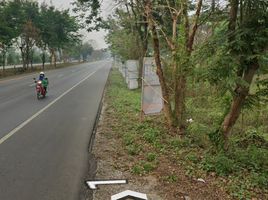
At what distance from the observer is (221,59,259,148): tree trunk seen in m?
5.48

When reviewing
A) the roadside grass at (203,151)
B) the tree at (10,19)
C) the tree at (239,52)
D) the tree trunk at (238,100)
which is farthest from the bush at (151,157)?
the tree at (10,19)

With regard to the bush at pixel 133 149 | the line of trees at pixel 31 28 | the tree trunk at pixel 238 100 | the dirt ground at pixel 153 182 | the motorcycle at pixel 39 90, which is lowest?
the dirt ground at pixel 153 182

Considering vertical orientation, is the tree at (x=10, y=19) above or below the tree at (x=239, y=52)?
above

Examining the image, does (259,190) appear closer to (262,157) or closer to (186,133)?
(262,157)

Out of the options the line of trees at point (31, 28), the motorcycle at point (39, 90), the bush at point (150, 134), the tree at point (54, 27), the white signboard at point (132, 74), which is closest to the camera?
the bush at point (150, 134)

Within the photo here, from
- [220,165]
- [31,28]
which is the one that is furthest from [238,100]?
[31,28]

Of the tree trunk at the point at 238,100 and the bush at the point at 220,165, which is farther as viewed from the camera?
the bush at the point at 220,165

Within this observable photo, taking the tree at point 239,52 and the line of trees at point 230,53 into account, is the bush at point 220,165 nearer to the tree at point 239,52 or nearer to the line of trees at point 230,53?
the line of trees at point 230,53

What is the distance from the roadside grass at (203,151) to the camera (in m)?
5.43

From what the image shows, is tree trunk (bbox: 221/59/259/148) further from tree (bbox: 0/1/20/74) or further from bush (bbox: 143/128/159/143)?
tree (bbox: 0/1/20/74)

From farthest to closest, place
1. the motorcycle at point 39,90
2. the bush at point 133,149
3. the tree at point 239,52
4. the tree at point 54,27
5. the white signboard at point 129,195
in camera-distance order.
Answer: the tree at point 54,27 < the motorcycle at point 39,90 < the bush at point 133,149 < the tree at point 239,52 < the white signboard at point 129,195

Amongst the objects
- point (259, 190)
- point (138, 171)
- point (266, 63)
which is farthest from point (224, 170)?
point (266, 63)

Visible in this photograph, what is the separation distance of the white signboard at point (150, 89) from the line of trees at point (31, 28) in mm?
23212

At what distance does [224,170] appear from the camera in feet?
18.8
